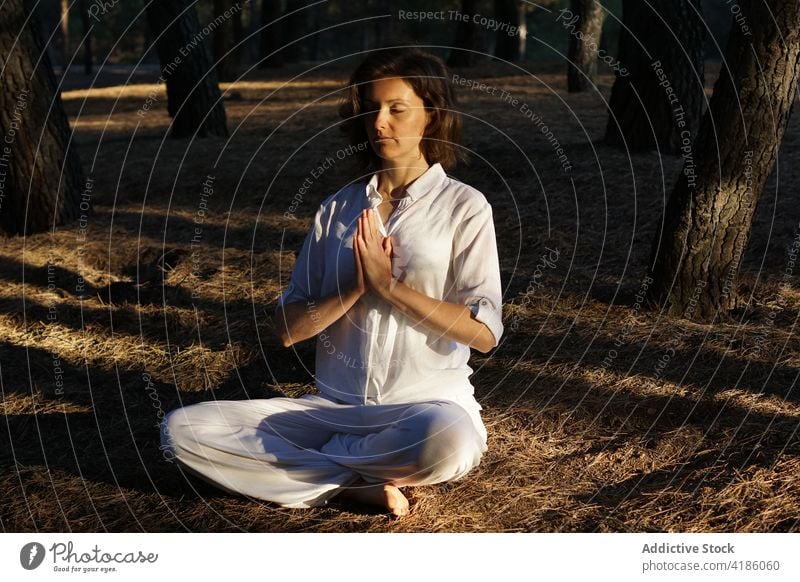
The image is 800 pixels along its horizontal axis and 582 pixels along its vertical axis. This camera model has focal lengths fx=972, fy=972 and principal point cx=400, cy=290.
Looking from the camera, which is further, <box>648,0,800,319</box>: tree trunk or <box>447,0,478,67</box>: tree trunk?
<box>447,0,478,67</box>: tree trunk

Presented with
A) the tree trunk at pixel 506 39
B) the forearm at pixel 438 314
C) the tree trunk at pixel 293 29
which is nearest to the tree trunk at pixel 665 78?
the forearm at pixel 438 314

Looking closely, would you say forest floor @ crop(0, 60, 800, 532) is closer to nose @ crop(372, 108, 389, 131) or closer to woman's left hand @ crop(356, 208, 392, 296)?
woman's left hand @ crop(356, 208, 392, 296)

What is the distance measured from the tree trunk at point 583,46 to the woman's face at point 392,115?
30.1ft

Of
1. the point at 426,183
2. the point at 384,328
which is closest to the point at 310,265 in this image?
the point at 384,328

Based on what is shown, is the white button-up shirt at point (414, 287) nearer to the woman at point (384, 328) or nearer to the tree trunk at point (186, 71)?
the woman at point (384, 328)

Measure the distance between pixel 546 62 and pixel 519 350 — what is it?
13356 millimetres

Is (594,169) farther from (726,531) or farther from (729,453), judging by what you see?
(726,531)

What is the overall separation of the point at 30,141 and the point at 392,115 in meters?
5.35

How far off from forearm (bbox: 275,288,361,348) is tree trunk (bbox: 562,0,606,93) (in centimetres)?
938

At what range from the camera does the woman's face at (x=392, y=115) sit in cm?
383

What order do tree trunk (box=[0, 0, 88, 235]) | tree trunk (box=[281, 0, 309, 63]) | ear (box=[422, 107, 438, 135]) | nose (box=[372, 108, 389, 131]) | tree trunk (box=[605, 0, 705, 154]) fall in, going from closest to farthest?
nose (box=[372, 108, 389, 131]), ear (box=[422, 107, 438, 135]), tree trunk (box=[0, 0, 88, 235]), tree trunk (box=[605, 0, 705, 154]), tree trunk (box=[281, 0, 309, 63])

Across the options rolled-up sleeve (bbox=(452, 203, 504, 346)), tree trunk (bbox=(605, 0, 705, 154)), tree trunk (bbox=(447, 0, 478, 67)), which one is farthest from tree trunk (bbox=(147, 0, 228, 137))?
rolled-up sleeve (bbox=(452, 203, 504, 346))

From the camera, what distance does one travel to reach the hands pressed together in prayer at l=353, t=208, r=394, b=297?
370cm

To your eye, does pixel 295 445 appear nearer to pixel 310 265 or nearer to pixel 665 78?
pixel 310 265
